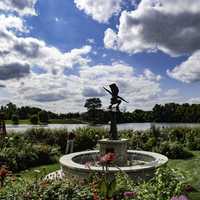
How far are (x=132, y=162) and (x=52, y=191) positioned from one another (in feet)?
20.2

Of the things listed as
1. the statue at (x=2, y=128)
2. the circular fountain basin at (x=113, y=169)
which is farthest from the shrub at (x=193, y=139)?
the statue at (x=2, y=128)

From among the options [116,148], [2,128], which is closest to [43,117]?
[2,128]

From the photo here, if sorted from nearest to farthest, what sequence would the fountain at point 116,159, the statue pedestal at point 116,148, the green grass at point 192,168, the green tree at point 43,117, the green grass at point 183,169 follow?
the fountain at point 116,159, the green grass at point 192,168, the green grass at point 183,169, the statue pedestal at point 116,148, the green tree at point 43,117

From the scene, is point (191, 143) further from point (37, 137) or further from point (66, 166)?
point (66, 166)

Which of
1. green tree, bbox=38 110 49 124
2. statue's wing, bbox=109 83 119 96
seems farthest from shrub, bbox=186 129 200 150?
green tree, bbox=38 110 49 124

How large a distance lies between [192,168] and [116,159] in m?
3.68

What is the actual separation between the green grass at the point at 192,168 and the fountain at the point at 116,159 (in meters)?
1.04

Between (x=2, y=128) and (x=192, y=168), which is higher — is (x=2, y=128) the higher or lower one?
the higher one

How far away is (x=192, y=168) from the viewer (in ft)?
40.0

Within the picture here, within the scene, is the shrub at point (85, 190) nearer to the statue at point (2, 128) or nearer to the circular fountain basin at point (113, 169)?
the circular fountain basin at point (113, 169)

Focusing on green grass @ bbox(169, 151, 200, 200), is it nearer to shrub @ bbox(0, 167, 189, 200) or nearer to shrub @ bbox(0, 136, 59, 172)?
shrub @ bbox(0, 167, 189, 200)

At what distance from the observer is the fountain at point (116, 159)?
336 inches

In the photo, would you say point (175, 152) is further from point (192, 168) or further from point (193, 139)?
point (193, 139)

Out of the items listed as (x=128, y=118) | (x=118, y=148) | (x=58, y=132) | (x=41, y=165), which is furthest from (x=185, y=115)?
(x=118, y=148)
